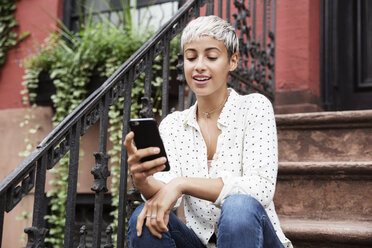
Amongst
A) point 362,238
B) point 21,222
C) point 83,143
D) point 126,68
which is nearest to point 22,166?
point 126,68

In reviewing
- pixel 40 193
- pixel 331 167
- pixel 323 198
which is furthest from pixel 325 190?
pixel 40 193

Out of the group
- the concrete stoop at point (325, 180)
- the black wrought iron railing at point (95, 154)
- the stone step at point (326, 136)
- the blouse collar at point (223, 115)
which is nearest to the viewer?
the black wrought iron railing at point (95, 154)

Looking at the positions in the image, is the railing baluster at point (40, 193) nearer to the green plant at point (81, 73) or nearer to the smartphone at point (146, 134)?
the smartphone at point (146, 134)

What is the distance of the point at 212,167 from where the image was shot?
80.4 inches

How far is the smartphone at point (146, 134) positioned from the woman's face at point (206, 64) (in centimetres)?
47

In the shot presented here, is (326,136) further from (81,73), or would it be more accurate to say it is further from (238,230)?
(81,73)

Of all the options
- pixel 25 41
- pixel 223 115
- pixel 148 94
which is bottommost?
pixel 223 115

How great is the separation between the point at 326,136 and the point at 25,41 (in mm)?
3571

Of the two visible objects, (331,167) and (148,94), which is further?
(331,167)

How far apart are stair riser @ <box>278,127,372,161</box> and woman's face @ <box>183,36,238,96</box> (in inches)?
49.0

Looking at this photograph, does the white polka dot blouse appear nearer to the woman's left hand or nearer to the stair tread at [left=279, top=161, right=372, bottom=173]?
the woman's left hand

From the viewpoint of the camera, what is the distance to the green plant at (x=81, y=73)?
13.9 ft

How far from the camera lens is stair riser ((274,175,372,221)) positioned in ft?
8.74

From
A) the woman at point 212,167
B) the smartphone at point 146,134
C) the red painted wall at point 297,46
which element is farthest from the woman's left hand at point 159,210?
the red painted wall at point 297,46
